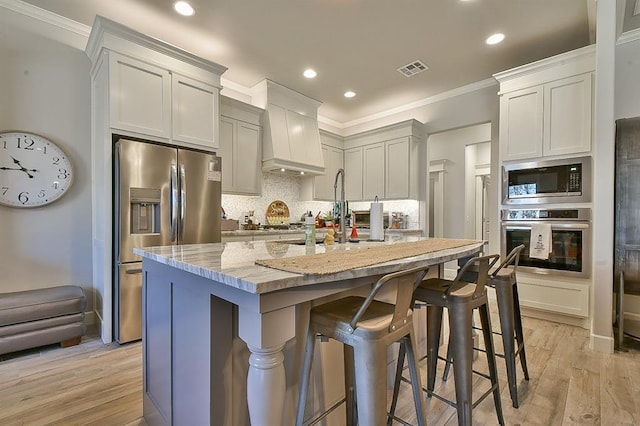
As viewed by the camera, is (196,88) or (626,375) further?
(196,88)

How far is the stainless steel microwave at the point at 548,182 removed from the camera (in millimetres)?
2993

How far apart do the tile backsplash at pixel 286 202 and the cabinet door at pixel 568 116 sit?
217 centimetres

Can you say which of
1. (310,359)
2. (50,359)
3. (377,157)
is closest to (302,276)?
(310,359)

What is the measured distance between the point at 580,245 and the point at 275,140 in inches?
143

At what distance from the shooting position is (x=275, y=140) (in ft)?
14.1

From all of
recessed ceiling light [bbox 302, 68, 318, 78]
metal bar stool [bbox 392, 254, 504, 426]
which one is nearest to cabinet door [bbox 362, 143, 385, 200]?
recessed ceiling light [bbox 302, 68, 318, 78]

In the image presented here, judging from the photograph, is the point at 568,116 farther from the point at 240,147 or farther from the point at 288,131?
the point at 240,147

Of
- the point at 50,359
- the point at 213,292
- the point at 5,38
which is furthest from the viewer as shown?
the point at 5,38

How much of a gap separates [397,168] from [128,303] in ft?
13.1

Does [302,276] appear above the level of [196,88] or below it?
below

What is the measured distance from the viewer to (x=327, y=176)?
17.7ft

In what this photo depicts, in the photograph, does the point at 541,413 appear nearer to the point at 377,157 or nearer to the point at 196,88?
the point at 196,88

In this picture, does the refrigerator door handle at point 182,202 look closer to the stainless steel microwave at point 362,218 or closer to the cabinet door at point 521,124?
the stainless steel microwave at point 362,218

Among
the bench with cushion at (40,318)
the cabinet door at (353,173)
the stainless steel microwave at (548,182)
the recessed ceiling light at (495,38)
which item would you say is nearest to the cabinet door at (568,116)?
the stainless steel microwave at (548,182)
